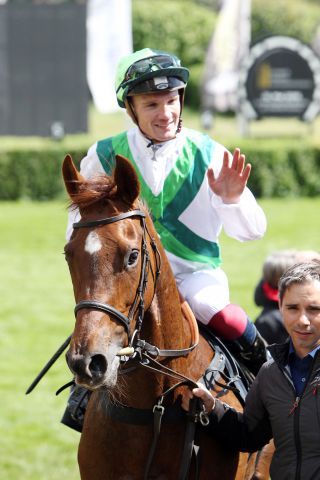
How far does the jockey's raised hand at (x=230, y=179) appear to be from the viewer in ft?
11.6

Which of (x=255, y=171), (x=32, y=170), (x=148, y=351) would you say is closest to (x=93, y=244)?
(x=148, y=351)

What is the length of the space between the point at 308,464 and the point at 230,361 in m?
0.75

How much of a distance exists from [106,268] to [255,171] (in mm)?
16086

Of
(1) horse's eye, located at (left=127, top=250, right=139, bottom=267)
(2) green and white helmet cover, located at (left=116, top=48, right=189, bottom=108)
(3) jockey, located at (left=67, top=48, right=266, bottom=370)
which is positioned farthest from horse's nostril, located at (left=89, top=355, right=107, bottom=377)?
(2) green and white helmet cover, located at (left=116, top=48, right=189, bottom=108)

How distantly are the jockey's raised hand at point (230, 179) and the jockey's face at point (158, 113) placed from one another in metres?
0.24

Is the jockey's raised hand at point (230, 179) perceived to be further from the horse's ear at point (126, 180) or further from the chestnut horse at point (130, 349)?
the horse's ear at point (126, 180)

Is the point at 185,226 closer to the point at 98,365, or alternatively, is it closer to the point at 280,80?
the point at 98,365

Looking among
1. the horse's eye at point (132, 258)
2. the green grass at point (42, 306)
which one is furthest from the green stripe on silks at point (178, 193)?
the green grass at point (42, 306)

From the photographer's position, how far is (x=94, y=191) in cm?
311

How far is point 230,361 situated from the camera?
12.4 ft

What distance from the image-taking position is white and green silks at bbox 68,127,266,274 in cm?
372

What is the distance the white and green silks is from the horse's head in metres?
0.54

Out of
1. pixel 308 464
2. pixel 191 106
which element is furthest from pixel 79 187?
pixel 191 106

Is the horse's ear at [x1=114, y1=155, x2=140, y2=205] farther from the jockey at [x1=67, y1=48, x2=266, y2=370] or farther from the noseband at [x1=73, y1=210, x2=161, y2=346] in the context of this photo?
the jockey at [x1=67, y1=48, x2=266, y2=370]
